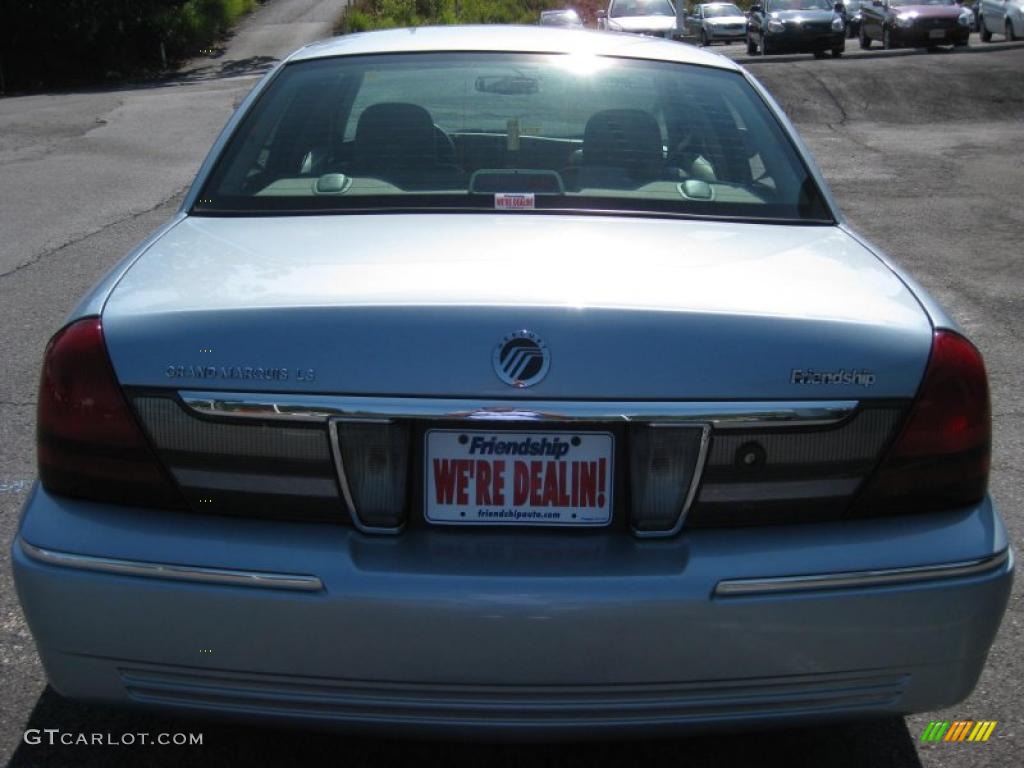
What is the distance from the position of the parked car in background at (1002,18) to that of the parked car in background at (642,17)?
324 inches

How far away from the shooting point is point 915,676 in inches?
97.3

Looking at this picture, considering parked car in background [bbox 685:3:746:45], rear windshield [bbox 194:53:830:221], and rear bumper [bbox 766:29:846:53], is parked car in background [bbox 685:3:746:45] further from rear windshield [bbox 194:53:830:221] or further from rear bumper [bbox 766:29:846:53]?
rear windshield [bbox 194:53:830:221]

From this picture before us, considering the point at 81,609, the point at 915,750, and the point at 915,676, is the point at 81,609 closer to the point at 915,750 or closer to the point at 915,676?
the point at 915,676

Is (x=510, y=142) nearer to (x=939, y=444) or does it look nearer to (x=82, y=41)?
(x=939, y=444)

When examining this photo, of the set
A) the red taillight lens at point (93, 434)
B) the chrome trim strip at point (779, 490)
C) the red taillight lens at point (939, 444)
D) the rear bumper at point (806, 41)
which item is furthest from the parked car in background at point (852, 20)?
the red taillight lens at point (93, 434)

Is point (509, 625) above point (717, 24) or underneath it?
above

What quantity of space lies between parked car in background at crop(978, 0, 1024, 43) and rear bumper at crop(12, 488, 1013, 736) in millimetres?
30363

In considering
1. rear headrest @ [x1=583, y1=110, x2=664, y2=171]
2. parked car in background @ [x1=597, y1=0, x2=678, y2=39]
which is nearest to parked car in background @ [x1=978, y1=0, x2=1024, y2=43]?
parked car in background @ [x1=597, y1=0, x2=678, y2=39]

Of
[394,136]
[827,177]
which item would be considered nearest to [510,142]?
[394,136]

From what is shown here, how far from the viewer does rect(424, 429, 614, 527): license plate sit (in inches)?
93.9

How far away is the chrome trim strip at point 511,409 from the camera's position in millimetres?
2350

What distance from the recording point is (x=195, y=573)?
2.38 metres

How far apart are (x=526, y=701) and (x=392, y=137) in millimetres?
1754

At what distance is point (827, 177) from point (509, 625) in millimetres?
11717
